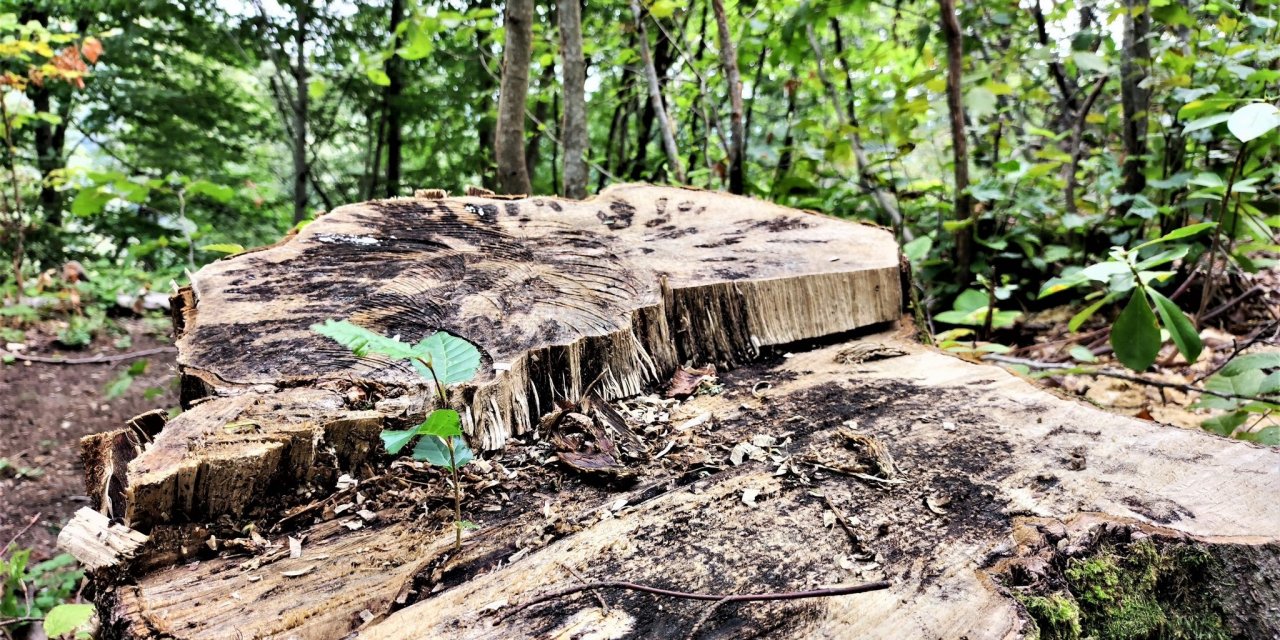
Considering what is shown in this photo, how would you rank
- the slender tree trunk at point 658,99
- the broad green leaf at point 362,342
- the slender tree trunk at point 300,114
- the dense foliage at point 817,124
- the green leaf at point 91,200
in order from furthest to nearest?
the slender tree trunk at point 300,114
the slender tree trunk at point 658,99
the green leaf at point 91,200
the dense foliage at point 817,124
the broad green leaf at point 362,342

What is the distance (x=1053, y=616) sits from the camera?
746mm

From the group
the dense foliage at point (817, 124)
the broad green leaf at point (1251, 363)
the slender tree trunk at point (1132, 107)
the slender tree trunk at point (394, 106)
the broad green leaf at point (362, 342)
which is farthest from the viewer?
the slender tree trunk at point (394, 106)

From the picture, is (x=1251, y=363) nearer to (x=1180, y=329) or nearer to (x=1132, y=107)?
(x=1180, y=329)

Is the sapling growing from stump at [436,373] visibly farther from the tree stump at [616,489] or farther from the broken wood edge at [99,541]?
the broken wood edge at [99,541]

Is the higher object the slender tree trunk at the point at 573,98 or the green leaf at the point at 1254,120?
the slender tree trunk at the point at 573,98

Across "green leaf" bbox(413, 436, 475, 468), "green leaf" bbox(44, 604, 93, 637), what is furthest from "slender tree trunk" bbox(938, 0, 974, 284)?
"green leaf" bbox(44, 604, 93, 637)

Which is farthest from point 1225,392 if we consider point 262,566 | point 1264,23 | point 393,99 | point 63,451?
point 393,99

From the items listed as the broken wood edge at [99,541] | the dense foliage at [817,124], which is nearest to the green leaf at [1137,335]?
the dense foliage at [817,124]

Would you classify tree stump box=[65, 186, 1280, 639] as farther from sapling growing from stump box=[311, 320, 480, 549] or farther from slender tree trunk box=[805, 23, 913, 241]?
slender tree trunk box=[805, 23, 913, 241]

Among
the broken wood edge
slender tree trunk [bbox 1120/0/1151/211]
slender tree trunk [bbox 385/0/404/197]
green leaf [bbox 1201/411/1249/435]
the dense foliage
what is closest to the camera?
the broken wood edge

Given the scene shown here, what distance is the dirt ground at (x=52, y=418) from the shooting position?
2.92 m

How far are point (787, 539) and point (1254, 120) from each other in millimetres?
1271

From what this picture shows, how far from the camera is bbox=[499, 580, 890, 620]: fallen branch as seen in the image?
2.43 feet

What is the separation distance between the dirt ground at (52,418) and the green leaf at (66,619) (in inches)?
54.4
